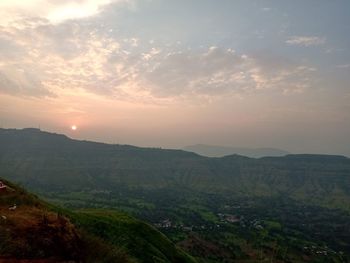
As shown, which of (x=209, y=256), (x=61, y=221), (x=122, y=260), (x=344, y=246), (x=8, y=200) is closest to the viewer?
(x=61, y=221)

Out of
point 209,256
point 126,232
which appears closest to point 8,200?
point 126,232

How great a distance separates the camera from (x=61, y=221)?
24203mm

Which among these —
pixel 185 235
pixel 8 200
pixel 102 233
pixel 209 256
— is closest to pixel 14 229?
pixel 8 200

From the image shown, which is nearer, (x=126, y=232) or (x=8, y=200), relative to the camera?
(x=8, y=200)

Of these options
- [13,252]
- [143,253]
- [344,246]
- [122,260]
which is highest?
[13,252]

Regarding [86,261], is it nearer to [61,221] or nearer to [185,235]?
[61,221]

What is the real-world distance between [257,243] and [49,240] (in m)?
142

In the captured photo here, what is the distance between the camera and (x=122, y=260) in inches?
1016

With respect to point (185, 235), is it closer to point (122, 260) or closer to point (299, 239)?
point (299, 239)

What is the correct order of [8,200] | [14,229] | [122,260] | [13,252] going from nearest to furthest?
[13,252] → [14,229] → [122,260] → [8,200]

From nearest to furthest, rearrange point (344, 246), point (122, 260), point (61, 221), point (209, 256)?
point (61, 221)
point (122, 260)
point (209, 256)
point (344, 246)

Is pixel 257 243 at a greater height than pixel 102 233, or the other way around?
pixel 102 233

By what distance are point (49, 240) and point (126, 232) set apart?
23.3 m

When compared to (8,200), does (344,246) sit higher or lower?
lower
